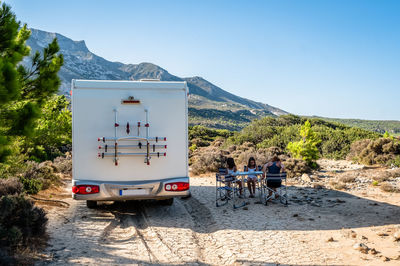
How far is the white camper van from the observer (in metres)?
6.54

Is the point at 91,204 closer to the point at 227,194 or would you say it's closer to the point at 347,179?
the point at 227,194

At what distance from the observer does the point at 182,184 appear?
22.3 feet

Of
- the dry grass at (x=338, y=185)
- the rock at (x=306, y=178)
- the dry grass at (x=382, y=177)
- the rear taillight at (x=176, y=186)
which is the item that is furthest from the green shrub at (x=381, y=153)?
the rear taillight at (x=176, y=186)

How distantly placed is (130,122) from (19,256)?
10.2 feet

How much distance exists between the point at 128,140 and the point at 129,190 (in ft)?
3.25

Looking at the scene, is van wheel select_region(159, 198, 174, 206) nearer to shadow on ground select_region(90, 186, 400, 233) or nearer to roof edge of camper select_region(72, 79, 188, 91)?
shadow on ground select_region(90, 186, 400, 233)

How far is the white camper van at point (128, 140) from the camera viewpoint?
654 cm

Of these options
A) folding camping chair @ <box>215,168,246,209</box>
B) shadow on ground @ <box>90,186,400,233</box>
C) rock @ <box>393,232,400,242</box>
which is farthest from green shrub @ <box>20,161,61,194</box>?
rock @ <box>393,232,400,242</box>

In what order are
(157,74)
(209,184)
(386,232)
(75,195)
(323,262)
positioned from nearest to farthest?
(323,262), (386,232), (75,195), (209,184), (157,74)

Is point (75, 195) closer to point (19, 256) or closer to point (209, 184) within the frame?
point (19, 256)

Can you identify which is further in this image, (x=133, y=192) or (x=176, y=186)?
(x=176, y=186)

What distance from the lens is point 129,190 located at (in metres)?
6.63

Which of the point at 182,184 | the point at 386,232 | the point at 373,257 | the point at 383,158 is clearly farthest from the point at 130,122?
the point at 383,158

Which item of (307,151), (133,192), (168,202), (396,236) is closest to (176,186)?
(133,192)
